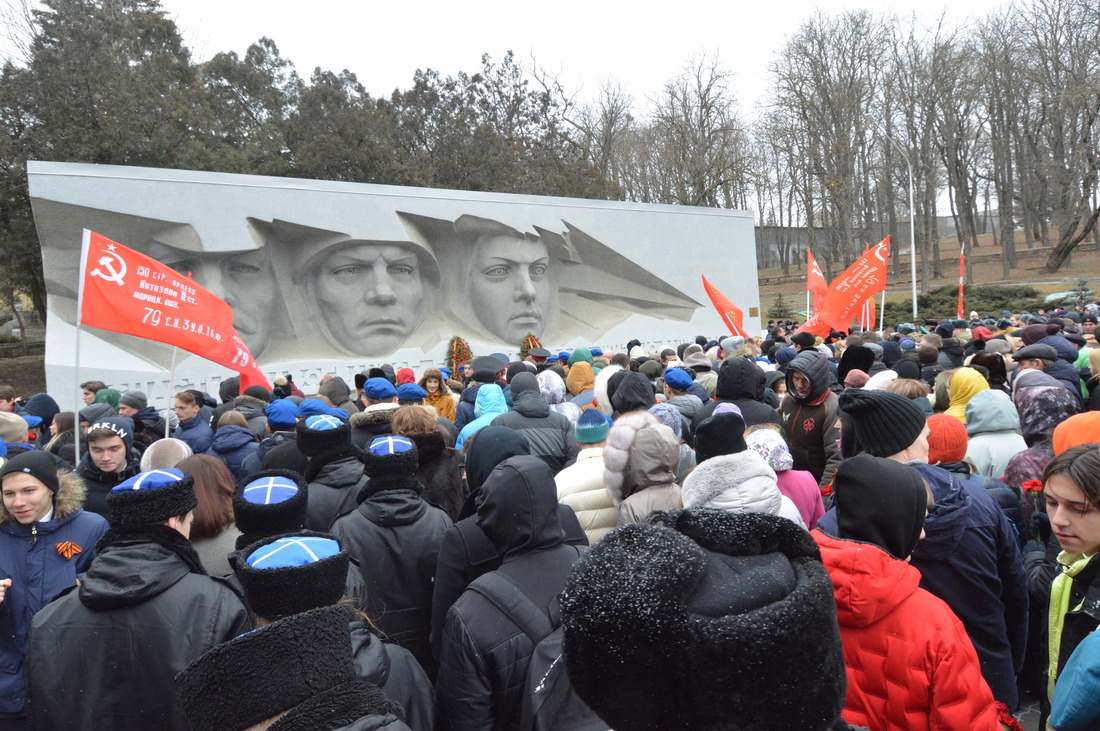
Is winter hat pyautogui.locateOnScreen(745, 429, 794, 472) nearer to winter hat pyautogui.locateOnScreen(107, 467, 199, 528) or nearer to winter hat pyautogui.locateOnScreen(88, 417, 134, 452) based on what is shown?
winter hat pyautogui.locateOnScreen(107, 467, 199, 528)

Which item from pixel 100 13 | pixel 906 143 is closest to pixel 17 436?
pixel 100 13

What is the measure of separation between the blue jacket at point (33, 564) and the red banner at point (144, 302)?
342cm

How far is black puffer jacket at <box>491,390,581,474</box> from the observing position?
4645 mm

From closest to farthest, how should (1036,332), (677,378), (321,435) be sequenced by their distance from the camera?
(321,435)
(677,378)
(1036,332)

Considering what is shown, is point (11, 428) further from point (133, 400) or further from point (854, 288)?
point (854, 288)

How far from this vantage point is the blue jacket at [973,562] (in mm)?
2564

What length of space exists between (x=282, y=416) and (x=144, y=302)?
225 centimetres

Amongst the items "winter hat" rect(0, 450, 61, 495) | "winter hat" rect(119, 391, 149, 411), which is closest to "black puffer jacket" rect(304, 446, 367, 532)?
"winter hat" rect(0, 450, 61, 495)

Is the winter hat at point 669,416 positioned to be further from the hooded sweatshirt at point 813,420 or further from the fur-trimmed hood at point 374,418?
the fur-trimmed hood at point 374,418

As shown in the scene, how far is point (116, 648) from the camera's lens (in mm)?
2143

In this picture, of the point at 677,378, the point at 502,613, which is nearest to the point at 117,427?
the point at 502,613

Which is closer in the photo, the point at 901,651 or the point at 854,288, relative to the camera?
the point at 901,651

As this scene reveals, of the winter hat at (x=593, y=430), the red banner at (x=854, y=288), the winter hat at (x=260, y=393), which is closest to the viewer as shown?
the winter hat at (x=593, y=430)

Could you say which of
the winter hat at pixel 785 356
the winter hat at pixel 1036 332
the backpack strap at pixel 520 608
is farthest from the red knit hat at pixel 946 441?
the winter hat at pixel 1036 332
